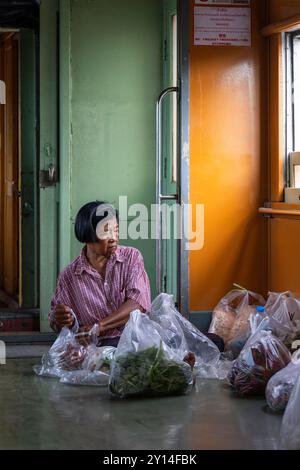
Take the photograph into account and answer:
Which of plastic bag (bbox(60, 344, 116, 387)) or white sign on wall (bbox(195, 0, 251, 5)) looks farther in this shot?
white sign on wall (bbox(195, 0, 251, 5))

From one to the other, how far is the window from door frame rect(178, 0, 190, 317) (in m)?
0.75

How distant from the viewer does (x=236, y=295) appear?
5.89 m

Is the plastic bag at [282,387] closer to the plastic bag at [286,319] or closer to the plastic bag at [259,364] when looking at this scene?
the plastic bag at [259,364]

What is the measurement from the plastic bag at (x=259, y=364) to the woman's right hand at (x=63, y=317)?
0.98 metres

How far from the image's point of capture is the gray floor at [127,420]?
11.6 feet

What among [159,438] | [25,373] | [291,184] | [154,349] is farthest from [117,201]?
[159,438]

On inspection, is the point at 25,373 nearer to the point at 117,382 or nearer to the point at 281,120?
the point at 117,382

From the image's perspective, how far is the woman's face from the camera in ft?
15.8

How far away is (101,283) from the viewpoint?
4895mm

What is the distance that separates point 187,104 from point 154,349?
185 cm

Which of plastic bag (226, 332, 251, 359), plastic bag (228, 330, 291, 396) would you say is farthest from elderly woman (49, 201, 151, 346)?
plastic bag (228, 330, 291, 396)

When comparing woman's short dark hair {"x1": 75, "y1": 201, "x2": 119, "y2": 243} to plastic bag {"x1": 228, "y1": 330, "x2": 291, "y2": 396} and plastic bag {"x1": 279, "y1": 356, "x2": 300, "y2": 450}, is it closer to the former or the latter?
plastic bag {"x1": 228, "y1": 330, "x2": 291, "y2": 396}

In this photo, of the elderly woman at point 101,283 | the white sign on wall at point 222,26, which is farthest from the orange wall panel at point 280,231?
the elderly woman at point 101,283

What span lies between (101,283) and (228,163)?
60.7 inches
